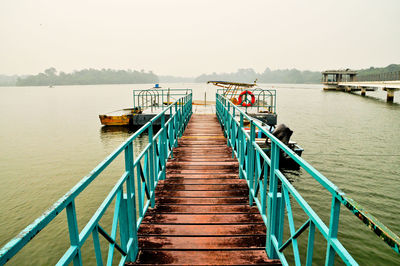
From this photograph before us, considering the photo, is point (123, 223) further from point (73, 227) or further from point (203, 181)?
point (203, 181)

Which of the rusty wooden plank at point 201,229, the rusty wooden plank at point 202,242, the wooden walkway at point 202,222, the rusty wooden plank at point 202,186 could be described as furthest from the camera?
the rusty wooden plank at point 202,186

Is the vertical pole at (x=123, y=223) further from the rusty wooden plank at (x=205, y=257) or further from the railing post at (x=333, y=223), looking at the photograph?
the railing post at (x=333, y=223)

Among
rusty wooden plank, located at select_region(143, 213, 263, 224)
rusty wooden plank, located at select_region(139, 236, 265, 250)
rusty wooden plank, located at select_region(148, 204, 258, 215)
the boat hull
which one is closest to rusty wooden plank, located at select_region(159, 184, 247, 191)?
rusty wooden plank, located at select_region(148, 204, 258, 215)

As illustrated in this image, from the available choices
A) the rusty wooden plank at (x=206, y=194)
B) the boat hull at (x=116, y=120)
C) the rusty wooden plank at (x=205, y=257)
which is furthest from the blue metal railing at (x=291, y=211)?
the boat hull at (x=116, y=120)

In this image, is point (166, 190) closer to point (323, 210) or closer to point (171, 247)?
point (171, 247)

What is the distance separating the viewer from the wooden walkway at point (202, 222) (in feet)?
10.1

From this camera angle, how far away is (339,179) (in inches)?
433

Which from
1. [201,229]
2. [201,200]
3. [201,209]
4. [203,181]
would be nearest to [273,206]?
[201,229]

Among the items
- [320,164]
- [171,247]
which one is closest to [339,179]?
[320,164]

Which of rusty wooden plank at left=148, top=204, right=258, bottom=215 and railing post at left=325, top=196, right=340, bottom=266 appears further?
rusty wooden plank at left=148, top=204, right=258, bottom=215

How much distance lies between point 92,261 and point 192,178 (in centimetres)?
337

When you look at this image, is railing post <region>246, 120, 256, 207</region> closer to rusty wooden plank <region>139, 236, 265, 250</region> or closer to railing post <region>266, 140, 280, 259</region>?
rusty wooden plank <region>139, 236, 265, 250</region>

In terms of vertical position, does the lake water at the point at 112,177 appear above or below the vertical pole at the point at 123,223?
below

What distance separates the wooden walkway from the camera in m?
3.08
